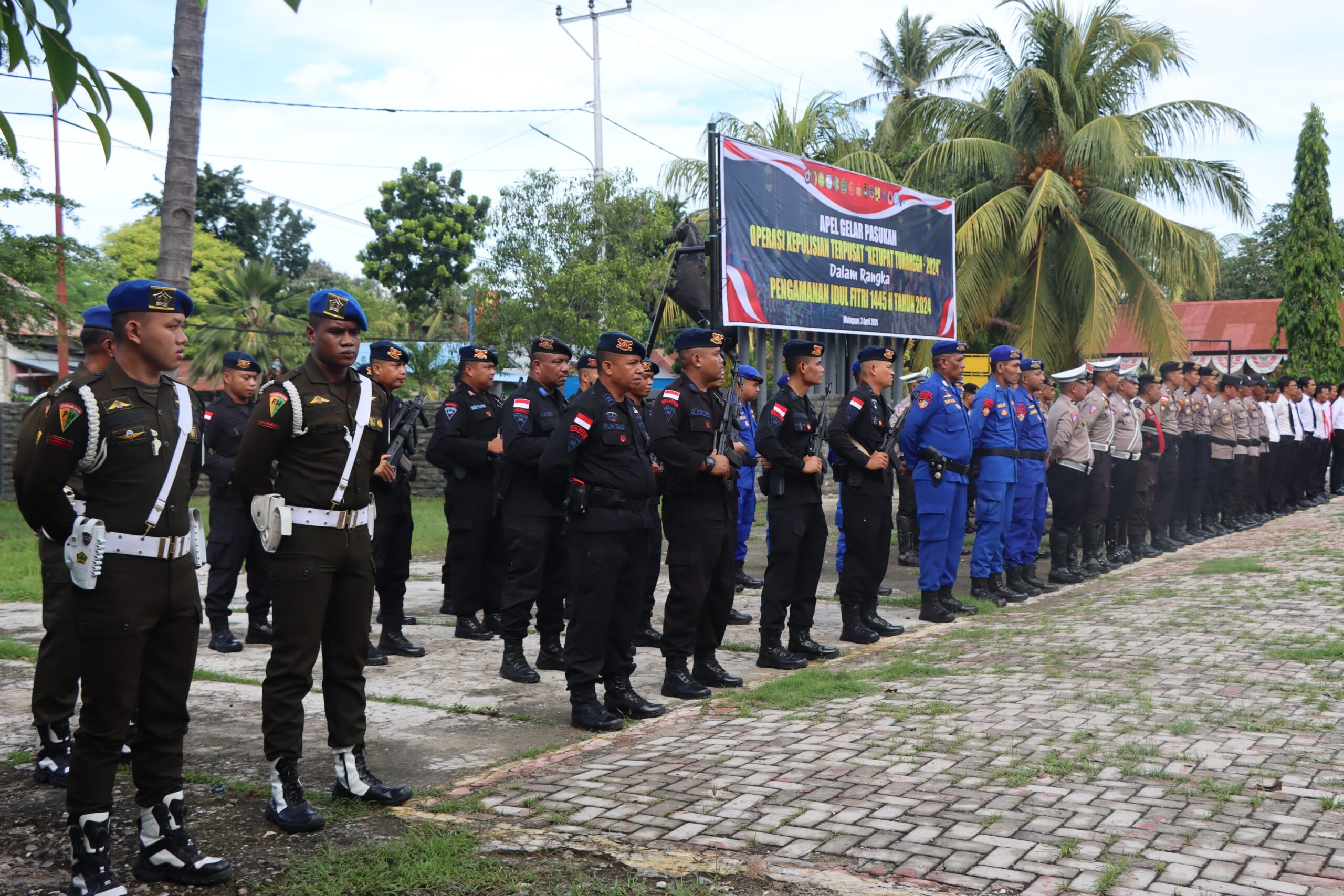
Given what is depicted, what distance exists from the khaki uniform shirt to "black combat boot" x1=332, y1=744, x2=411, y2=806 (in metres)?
8.29

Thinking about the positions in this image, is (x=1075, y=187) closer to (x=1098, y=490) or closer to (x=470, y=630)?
(x=1098, y=490)

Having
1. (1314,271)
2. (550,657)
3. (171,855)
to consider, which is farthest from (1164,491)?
(1314,271)

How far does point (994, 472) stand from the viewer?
32.4 feet

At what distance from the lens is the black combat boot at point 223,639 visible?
25.6 feet

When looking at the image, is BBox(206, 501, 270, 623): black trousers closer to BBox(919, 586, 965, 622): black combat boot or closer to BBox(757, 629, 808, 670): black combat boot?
BBox(757, 629, 808, 670): black combat boot

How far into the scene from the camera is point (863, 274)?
1527 cm

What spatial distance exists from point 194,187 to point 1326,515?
1634 cm

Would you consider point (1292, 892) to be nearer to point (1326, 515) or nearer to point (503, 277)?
point (1326, 515)

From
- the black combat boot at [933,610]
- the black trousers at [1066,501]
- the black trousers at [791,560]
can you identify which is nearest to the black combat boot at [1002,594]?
the black combat boot at [933,610]

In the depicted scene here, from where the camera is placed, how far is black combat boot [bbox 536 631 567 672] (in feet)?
24.1

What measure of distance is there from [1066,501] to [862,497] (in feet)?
13.1

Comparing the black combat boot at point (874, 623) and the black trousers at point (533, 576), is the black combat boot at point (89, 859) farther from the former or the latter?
the black combat boot at point (874, 623)

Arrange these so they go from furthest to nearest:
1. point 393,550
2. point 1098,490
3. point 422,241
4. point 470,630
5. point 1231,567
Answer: point 422,241 < point 1231,567 < point 1098,490 < point 470,630 < point 393,550

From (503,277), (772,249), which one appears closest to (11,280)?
(503,277)
